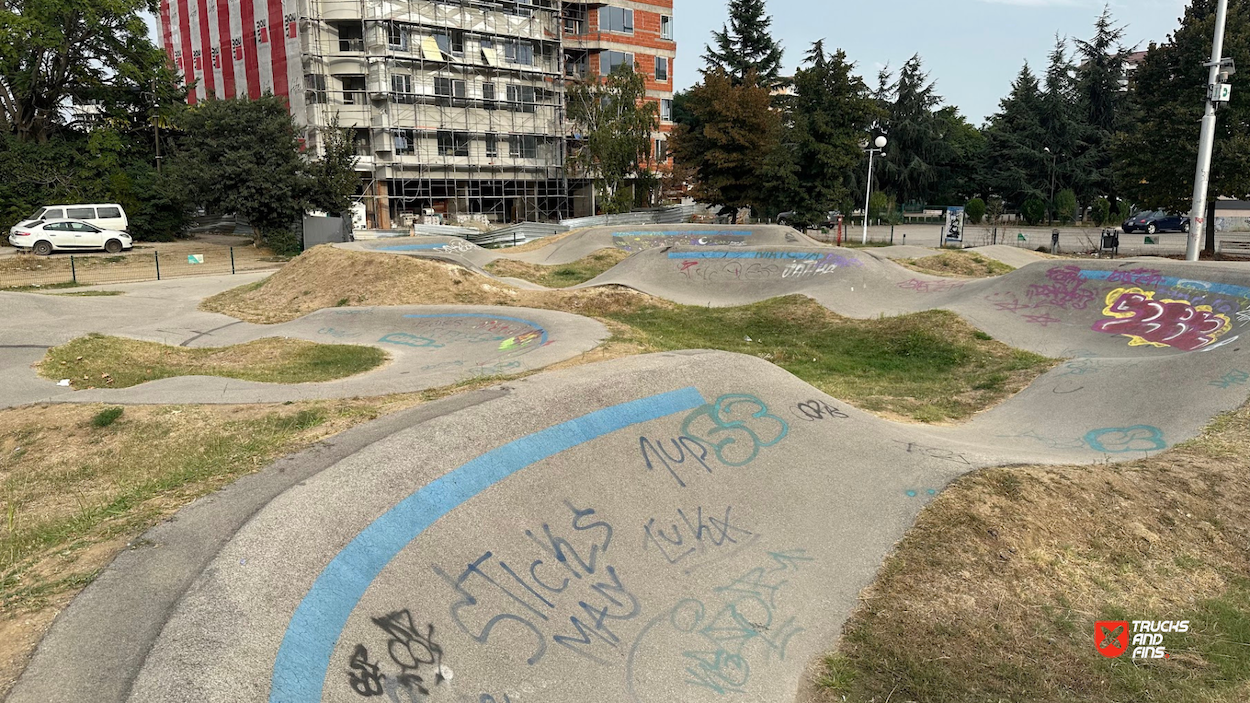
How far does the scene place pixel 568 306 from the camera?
2141 cm

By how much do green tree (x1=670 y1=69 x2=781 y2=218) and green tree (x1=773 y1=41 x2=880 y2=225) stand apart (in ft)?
7.91

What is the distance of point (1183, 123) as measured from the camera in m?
27.7

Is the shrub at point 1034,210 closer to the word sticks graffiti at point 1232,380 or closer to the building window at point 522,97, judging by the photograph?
the building window at point 522,97

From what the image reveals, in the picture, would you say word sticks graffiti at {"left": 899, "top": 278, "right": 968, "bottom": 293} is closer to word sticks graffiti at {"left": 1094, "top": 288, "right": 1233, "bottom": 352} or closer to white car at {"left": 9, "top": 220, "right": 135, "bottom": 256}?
word sticks graffiti at {"left": 1094, "top": 288, "right": 1233, "bottom": 352}

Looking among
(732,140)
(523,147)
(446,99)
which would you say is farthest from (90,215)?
(732,140)

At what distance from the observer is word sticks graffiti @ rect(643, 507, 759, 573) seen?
6.72 meters

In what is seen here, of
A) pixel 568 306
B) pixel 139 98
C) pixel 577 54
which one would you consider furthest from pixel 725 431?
pixel 577 54

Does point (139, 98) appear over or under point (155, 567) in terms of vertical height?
over

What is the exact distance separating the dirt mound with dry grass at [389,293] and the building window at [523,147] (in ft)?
109

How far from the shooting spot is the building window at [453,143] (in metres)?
51.8

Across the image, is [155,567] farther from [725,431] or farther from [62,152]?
[62,152]

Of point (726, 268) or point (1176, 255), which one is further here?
point (1176, 255)

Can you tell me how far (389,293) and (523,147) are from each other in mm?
37210

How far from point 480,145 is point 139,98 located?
2135 cm
